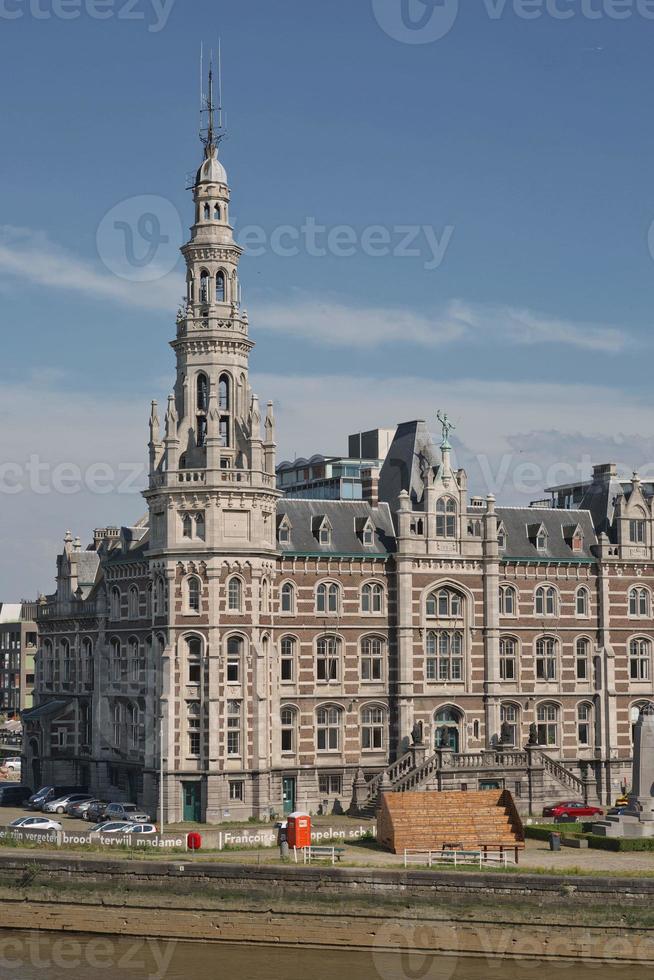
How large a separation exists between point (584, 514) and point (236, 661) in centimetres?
2959

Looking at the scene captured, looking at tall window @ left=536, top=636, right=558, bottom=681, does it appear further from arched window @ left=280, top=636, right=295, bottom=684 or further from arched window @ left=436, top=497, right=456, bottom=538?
arched window @ left=280, top=636, right=295, bottom=684

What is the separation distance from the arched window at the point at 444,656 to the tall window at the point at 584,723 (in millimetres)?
9118

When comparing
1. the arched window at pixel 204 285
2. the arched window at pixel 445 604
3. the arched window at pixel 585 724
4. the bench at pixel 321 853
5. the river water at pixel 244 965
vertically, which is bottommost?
the river water at pixel 244 965

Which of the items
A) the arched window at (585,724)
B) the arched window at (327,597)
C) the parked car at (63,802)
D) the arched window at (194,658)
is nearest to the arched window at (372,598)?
the arched window at (327,597)

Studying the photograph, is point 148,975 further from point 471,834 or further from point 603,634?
point 603,634

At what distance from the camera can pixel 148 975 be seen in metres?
68.6

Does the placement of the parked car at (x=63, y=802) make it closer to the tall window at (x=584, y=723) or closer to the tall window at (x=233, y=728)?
the tall window at (x=233, y=728)

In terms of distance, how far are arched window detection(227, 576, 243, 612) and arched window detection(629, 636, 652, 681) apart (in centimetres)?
2919

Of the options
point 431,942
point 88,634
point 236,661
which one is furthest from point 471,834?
point 88,634

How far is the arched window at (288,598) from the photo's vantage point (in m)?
101

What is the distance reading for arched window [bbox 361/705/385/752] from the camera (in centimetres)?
10225

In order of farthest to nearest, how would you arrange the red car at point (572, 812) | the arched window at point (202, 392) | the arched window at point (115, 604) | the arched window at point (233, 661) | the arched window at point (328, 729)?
the arched window at point (115, 604), the arched window at point (328, 729), the arched window at point (202, 392), the red car at point (572, 812), the arched window at point (233, 661)

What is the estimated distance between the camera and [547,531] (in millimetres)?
110250

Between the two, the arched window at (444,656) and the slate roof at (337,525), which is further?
the arched window at (444,656)
